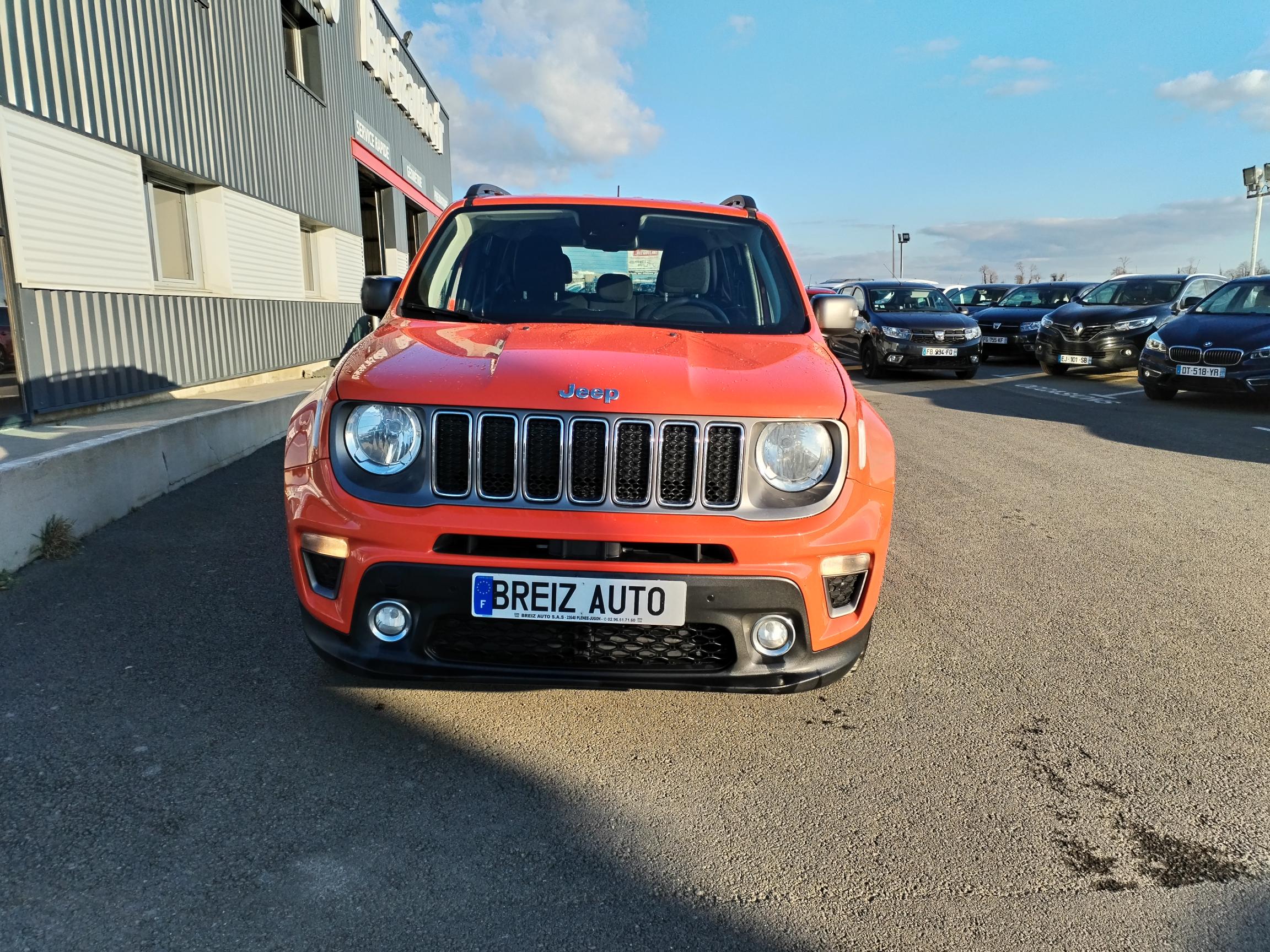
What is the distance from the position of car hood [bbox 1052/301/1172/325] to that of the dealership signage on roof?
14257 mm

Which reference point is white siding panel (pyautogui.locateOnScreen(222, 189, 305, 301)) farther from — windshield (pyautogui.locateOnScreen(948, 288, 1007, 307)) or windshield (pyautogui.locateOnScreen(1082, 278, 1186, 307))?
windshield (pyautogui.locateOnScreen(948, 288, 1007, 307))

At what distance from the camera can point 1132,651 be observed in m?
3.40

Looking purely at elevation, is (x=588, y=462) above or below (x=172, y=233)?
below

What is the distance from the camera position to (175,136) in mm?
9258

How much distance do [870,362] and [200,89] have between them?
11057 millimetres

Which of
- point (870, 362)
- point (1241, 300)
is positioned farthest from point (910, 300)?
point (1241, 300)

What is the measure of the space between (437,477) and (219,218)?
31.9 ft

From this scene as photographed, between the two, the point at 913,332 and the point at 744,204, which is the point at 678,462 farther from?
the point at 913,332

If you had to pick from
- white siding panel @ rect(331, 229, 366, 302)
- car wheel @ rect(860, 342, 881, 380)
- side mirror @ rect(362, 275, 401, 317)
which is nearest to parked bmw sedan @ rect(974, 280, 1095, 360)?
car wheel @ rect(860, 342, 881, 380)

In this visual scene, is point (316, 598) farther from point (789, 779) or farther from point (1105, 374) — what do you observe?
point (1105, 374)

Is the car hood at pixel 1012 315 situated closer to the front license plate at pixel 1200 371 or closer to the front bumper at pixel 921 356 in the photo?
the front bumper at pixel 921 356

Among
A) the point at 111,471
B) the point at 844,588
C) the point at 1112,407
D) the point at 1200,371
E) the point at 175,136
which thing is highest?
the point at 175,136

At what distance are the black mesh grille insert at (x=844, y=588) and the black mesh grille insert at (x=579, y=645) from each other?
34cm

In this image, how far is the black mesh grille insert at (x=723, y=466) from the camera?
238cm
